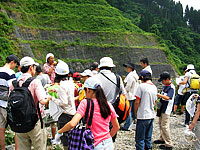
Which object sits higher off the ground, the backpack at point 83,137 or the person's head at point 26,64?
the person's head at point 26,64

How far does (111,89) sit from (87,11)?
2921 cm

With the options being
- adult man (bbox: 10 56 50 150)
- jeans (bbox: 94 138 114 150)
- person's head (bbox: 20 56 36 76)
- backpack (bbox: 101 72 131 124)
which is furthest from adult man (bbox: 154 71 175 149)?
person's head (bbox: 20 56 36 76)

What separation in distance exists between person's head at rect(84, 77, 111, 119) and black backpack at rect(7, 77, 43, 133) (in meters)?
1.00

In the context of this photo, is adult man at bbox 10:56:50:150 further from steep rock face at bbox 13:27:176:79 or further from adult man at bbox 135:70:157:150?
steep rock face at bbox 13:27:176:79

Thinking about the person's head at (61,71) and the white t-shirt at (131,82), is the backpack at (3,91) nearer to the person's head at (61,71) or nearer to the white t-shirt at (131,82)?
the person's head at (61,71)

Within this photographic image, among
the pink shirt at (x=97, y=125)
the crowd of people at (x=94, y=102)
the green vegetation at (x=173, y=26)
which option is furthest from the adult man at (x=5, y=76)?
the green vegetation at (x=173, y=26)

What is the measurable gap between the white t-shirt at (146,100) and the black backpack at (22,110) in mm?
2167

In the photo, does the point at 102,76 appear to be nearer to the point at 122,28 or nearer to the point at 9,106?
the point at 9,106

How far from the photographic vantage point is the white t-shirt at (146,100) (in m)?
4.22

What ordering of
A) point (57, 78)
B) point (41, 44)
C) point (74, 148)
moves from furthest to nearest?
point (41, 44)
point (57, 78)
point (74, 148)

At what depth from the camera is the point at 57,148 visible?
196 inches

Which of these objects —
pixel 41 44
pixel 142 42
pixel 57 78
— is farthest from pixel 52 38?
pixel 57 78

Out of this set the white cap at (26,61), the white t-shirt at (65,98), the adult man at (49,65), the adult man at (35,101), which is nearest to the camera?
the adult man at (35,101)

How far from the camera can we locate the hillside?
1925 cm
